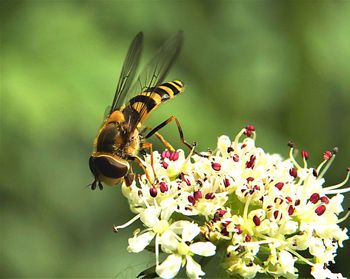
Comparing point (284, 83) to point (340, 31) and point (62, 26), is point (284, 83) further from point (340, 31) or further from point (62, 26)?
point (62, 26)

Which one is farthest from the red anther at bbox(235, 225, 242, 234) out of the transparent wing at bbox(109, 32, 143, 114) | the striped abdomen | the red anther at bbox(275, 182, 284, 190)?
the transparent wing at bbox(109, 32, 143, 114)

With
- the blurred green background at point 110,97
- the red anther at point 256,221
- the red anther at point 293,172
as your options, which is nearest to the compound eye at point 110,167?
the red anther at point 256,221

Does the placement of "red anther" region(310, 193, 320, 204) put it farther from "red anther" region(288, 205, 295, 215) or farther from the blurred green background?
the blurred green background

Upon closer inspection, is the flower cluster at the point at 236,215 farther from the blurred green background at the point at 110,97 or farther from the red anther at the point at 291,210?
the blurred green background at the point at 110,97

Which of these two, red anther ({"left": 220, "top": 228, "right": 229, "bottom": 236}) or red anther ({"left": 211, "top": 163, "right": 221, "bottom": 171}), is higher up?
red anther ({"left": 211, "top": 163, "right": 221, "bottom": 171})

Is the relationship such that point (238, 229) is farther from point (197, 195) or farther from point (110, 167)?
point (110, 167)

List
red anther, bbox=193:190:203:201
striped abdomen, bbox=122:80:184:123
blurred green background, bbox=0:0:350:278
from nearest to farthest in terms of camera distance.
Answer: red anther, bbox=193:190:203:201
striped abdomen, bbox=122:80:184:123
blurred green background, bbox=0:0:350:278
